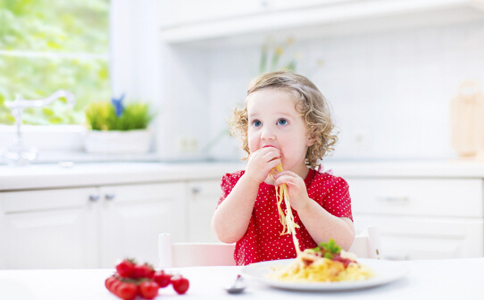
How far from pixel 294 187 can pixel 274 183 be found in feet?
0.53

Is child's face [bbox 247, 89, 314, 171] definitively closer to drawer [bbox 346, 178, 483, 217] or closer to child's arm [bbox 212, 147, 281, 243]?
child's arm [bbox 212, 147, 281, 243]

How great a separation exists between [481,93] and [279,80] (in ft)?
4.96

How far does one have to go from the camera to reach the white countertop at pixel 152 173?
5.19 feet

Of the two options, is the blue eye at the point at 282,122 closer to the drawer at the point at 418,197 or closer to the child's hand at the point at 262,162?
the child's hand at the point at 262,162

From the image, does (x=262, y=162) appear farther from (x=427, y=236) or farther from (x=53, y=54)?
(x=53, y=54)

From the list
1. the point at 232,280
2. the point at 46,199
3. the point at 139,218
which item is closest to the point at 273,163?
the point at 232,280

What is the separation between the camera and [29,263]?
1.58 m

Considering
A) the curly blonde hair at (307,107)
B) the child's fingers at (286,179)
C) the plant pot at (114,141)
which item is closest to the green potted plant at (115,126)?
the plant pot at (114,141)

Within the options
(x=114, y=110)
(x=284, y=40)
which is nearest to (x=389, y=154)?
(x=284, y=40)

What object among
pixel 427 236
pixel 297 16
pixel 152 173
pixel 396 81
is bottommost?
pixel 427 236

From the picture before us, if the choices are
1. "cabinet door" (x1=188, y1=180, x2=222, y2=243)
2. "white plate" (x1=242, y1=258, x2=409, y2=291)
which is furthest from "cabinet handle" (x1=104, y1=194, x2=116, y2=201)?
"white plate" (x1=242, y1=258, x2=409, y2=291)

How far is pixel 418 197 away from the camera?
1.91 m

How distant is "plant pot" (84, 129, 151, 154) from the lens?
243cm

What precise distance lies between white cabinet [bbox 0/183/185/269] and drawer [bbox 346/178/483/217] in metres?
0.72
